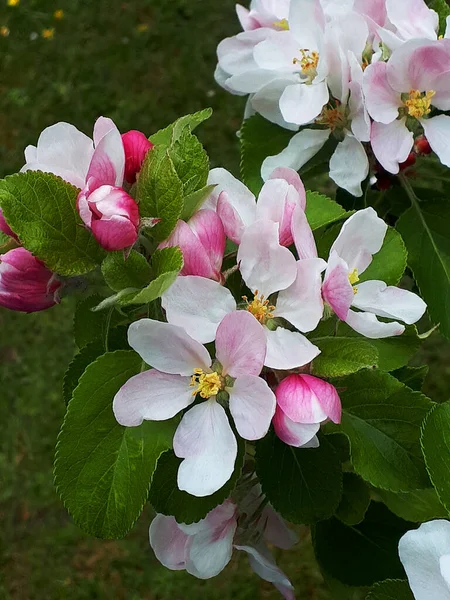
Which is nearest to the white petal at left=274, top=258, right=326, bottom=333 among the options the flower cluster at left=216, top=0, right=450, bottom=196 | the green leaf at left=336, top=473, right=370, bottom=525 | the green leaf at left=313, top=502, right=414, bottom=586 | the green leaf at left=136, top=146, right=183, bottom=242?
the green leaf at left=136, top=146, right=183, bottom=242

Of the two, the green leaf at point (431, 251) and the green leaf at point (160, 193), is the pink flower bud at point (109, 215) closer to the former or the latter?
the green leaf at point (160, 193)

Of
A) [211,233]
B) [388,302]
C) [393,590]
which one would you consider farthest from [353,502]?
[211,233]

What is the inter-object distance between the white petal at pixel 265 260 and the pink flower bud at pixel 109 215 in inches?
3.8

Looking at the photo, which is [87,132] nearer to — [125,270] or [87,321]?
[87,321]

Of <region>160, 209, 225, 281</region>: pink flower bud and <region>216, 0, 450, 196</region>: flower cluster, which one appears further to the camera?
<region>216, 0, 450, 196</region>: flower cluster

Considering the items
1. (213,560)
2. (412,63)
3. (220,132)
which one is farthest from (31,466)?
(412,63)

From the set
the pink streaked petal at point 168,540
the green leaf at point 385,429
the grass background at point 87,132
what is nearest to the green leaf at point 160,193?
the green leaf at point 385,429

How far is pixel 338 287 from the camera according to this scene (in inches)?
22.5

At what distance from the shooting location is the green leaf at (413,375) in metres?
0.86

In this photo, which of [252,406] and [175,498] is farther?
[175,498]

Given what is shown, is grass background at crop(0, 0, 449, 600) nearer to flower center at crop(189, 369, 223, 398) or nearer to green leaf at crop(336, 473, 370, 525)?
green leaf at crop(336, 473, 370, 525)

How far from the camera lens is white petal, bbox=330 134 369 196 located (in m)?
0.81

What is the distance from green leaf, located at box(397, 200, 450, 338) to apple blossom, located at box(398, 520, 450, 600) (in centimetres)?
40

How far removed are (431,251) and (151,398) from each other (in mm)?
532
